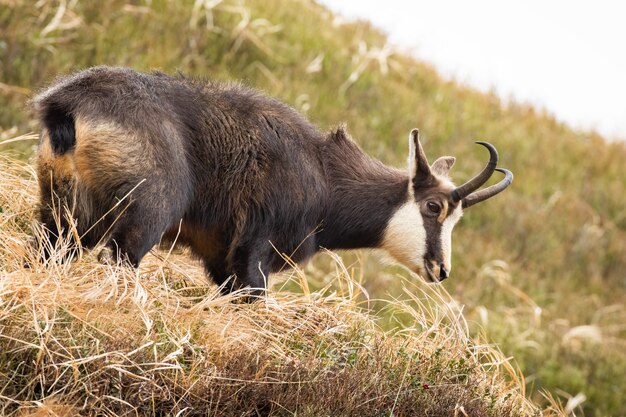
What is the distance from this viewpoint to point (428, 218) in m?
8.14

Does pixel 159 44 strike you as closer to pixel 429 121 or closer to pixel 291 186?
pixel 429 121

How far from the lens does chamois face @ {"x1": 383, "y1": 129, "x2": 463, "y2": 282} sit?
319 inches

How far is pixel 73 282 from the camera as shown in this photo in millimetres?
6109

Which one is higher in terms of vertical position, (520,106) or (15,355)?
(520,106)

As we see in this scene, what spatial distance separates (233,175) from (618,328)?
1064cm

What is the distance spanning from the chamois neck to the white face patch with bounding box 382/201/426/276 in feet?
0.17

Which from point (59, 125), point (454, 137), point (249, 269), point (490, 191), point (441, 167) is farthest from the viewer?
point (454, 137)

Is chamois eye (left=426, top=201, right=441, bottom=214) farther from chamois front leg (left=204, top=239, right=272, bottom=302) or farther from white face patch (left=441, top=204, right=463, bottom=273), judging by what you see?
chamois front leg (left=204, top=239, right=272, bottom=302)

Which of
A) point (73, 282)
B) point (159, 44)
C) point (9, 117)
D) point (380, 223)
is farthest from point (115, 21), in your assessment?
point (73, 282)

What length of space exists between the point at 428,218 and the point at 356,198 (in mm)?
603

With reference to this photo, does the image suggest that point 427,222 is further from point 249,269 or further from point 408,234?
point 249,269

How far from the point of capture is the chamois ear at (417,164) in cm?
796

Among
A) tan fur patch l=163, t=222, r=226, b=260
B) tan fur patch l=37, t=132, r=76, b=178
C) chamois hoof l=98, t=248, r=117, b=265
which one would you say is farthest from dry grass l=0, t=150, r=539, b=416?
tan fur patch l=37, t=132, r=76, b=178

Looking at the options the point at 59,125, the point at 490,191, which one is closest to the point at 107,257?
the point at 59,125
